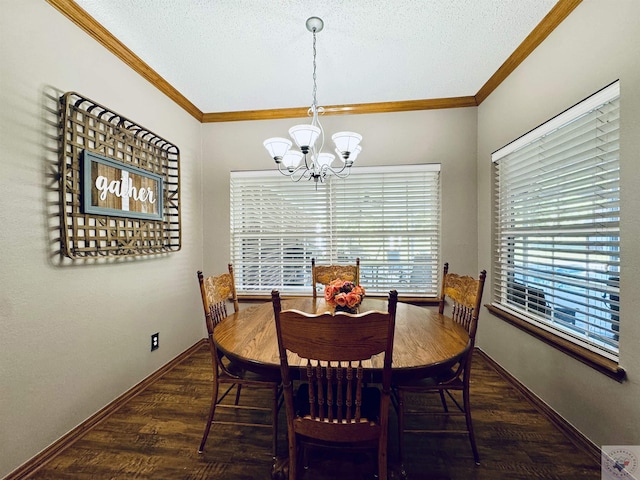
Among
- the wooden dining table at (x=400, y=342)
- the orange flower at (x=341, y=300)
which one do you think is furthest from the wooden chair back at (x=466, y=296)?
the orange flower at (x=341, y=300)

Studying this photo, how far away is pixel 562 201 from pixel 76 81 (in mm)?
3206

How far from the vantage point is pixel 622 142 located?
58.1 inches

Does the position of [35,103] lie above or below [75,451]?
above

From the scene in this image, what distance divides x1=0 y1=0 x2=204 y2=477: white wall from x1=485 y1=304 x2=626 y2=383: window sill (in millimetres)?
2995

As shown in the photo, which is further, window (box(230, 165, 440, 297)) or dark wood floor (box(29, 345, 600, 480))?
window (box(230, 165, 440, 297))

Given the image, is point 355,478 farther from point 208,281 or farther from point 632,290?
point 632,290

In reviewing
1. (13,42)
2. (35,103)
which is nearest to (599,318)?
(35,103)

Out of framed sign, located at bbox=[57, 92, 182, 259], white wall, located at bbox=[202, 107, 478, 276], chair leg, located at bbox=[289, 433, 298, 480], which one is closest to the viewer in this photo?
chair leg, located at bbox=[289, 433, 298, 480]

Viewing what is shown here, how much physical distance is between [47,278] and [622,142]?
3132 mm

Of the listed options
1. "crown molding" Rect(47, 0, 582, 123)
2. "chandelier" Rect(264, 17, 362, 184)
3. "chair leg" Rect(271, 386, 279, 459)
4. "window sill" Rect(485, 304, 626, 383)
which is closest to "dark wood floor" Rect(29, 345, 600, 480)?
"chair leg" Rect(271, 386, 279, 459)

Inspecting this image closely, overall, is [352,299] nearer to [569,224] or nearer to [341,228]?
[569,224]

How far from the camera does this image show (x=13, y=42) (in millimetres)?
1496

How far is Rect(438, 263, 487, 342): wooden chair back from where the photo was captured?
1641 mm

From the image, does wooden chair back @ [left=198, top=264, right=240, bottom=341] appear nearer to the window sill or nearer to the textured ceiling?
the textured ceiling
